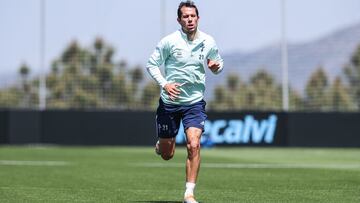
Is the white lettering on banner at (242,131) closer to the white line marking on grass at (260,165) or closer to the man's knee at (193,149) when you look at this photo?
the white line marking on grass at (260,165)

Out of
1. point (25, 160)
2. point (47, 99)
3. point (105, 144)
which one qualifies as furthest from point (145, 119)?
point (25, 160)

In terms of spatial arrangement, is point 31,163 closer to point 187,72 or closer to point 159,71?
point 159,71

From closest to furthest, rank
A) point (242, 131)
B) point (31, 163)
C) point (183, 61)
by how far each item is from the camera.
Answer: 1. point (183, 61)
2. point (31, 163)
3. point (242, 131)

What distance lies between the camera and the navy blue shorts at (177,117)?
10023mm

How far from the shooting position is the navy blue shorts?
1002 cm

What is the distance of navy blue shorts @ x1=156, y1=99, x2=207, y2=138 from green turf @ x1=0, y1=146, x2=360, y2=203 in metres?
0.79

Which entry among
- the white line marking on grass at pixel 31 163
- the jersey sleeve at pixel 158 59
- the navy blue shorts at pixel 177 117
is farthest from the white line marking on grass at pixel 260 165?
the jersey sleeve at pixel 158 59

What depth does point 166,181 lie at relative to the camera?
43.9ft

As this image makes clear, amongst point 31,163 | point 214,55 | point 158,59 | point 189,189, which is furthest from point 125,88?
point 189,189

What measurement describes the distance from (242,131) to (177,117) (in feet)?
Result: 55.0

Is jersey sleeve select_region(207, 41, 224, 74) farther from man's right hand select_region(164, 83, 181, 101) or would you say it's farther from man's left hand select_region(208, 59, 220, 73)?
man's right hand select_region(164, 83, 181, 101)

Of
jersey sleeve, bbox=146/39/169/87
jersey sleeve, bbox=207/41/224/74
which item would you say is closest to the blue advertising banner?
jersey sleeve, bbox=207/41/224/74

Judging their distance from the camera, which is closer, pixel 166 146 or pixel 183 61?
pixel 183 61

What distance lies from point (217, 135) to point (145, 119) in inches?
87.4
